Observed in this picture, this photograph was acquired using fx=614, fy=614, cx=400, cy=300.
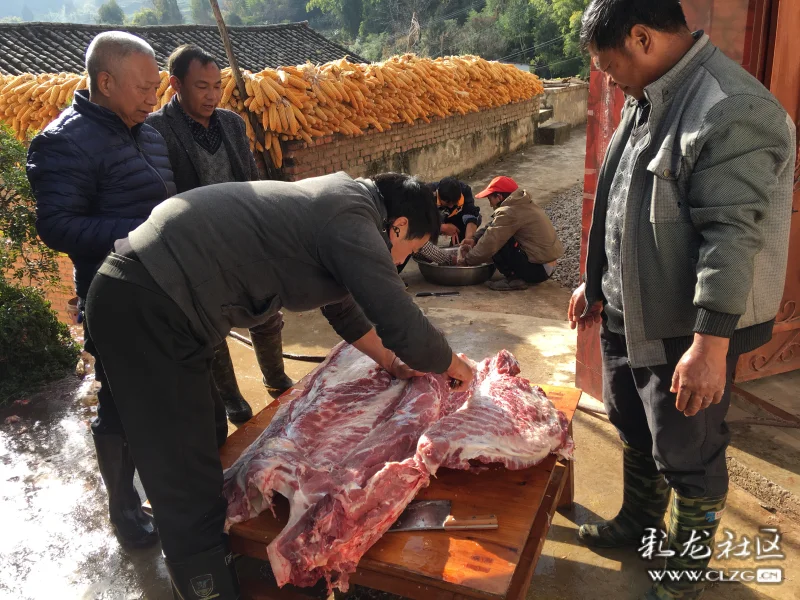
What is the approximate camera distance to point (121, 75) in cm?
285

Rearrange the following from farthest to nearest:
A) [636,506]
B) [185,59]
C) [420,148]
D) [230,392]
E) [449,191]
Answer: [420,148] → [449,191] → [230,392] → [185,59] → [636,506]

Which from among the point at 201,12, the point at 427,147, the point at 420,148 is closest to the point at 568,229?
the point at 420,148

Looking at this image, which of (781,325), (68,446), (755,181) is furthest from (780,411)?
(68,446)

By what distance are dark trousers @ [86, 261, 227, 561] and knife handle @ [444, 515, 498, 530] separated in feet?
2.81

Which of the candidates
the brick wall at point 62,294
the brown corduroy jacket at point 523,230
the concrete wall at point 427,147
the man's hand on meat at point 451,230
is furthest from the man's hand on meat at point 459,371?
the brick wall at point 62,294

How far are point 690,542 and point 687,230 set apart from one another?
1210 millimetres

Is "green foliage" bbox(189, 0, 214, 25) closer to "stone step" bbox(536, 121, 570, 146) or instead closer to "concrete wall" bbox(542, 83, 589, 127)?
"concrete wall" bbox(542, 83, 589, 127)

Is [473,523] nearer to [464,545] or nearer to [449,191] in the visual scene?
[464,545]

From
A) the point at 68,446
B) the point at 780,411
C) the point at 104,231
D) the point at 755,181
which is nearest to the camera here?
the point at 755,181

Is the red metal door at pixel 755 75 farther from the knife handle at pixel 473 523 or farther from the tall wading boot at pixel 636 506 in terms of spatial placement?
the knife handle at pixel 473 523

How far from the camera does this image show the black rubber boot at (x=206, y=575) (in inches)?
88.7

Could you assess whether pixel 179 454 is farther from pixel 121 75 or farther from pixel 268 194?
pixel 121 75

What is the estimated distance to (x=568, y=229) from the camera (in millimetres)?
9797

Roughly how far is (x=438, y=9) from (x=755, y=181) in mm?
46820
